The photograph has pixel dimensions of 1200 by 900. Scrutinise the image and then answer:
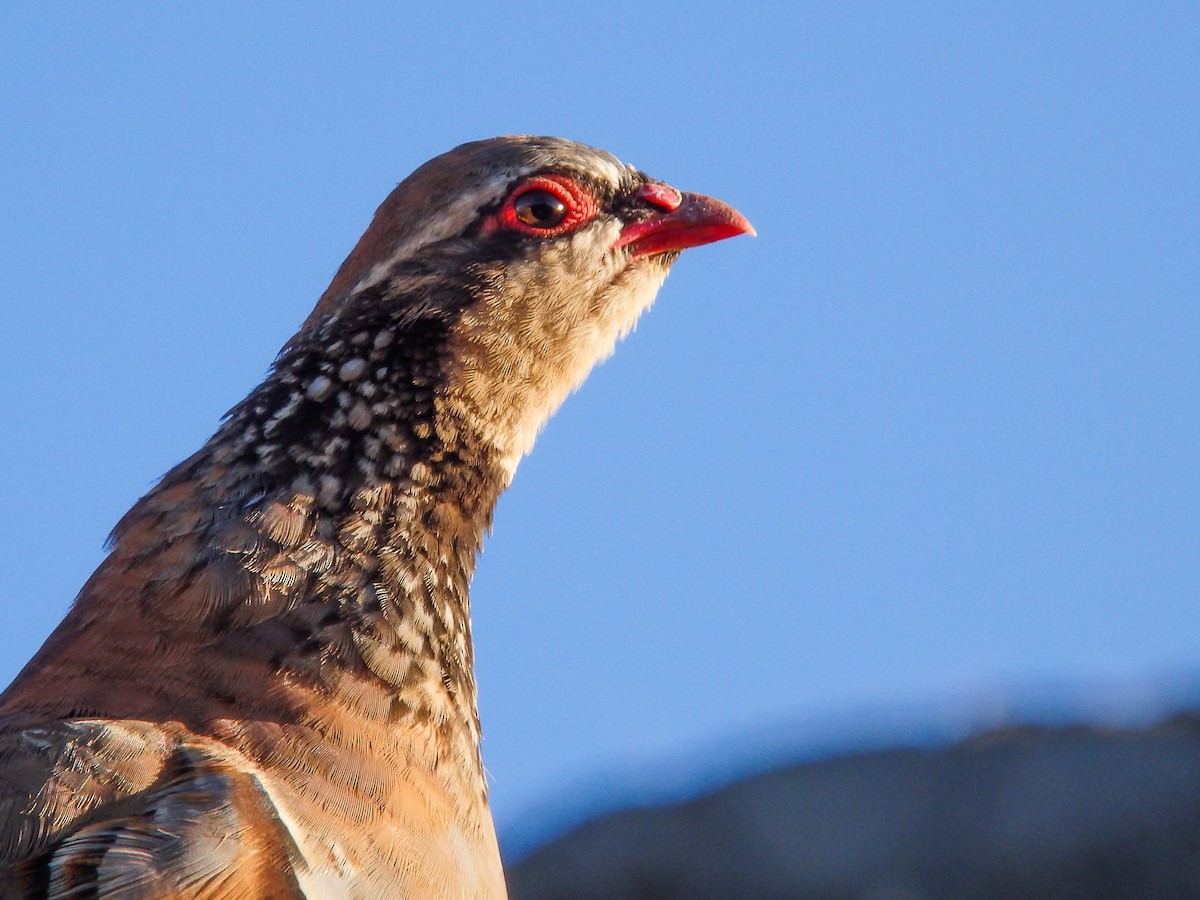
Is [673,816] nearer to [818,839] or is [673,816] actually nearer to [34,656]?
[818,839]

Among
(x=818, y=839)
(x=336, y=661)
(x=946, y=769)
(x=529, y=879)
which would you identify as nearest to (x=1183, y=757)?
(x=946, y=769)

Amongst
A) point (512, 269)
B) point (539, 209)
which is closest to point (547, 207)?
point (539, 209)

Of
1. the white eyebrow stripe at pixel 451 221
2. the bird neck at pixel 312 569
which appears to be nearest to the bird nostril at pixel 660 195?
the white eyebrow stripe at pixel 451 221

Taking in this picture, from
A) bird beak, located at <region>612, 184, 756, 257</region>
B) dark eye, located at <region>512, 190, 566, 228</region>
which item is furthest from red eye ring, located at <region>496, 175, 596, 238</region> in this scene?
bird beak, located at <region>612, 184, 756, 257</region>

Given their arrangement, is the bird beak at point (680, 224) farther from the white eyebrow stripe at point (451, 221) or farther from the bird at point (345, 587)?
the white eyebrow stripe at point (451, 221)

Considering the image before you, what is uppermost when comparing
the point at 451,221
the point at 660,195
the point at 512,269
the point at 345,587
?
the point at 660,195

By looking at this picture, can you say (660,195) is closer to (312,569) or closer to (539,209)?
(539,209)

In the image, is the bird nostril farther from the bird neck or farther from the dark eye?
the bird neck
